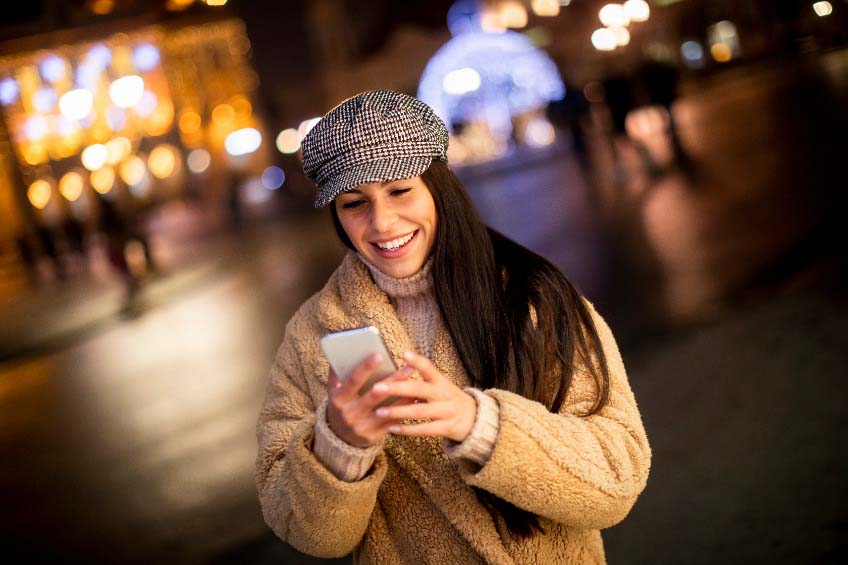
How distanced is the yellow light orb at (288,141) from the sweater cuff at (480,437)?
22.6 metres

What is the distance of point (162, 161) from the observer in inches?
1009

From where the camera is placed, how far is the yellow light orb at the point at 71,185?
997 inches

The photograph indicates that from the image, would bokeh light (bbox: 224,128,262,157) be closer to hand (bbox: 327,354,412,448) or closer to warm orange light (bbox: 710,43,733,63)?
warm orange light (bbox: 710,43,733,63)

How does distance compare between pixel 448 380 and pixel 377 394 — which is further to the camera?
pixel 448 380

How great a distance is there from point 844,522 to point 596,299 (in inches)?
141

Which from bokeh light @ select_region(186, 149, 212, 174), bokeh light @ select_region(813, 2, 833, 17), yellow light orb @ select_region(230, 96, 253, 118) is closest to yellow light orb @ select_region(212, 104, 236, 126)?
yellow light orb @ select_region(230, 96, 253, 118)

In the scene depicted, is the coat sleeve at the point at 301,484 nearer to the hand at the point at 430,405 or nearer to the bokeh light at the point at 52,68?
the hand at the point at 430,405

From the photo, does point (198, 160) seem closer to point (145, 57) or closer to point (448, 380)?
point (145, 57)

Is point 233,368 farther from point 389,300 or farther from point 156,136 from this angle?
point 156,136

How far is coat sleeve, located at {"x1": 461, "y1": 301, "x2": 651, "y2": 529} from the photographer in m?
1.59

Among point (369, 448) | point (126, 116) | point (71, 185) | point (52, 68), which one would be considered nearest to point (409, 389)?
point (369, 448)

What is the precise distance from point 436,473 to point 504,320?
35 centimetres

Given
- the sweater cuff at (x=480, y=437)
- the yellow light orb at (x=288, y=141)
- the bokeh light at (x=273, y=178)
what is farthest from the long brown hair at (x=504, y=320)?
the bokeh light at (x=273, y=178)

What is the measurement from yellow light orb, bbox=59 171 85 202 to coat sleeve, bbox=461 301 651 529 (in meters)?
25.8
